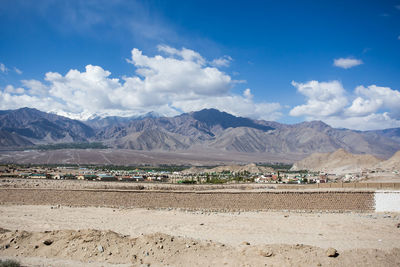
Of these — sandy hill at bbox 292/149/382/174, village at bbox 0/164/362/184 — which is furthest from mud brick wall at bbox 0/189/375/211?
sandy hill at bbox 292/149/382/174

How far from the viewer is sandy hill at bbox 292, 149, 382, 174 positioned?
96756 mm

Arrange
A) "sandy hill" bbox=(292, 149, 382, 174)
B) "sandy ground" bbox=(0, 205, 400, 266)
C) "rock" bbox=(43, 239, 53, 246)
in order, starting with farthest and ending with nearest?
"sandy hill" bbox=(292, 149, 382, 174)
"rock" bbox=(43, 239, 53, 246)
"sandy ground" bbox=(0, 205, 400, 266)

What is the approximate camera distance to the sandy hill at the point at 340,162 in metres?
96.8

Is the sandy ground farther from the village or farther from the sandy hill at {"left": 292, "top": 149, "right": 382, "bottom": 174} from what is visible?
Answer: the sandy hill at {"left": 292, "top": 149, "right": 382, "bottom": 174}

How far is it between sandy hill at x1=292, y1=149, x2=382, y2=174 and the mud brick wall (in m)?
60.6

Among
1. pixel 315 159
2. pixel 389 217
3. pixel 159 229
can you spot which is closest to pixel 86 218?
pixel 159 229

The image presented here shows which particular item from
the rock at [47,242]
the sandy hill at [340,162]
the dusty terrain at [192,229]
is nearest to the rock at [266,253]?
the dusty terrain at [192,229]

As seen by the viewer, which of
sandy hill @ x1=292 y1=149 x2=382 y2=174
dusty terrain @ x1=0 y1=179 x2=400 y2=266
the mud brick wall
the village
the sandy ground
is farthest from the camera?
sandy hill @ x1=292 y1=149 x2=382 y2=174

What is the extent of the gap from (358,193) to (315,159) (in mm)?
109140

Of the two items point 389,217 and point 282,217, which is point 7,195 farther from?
point 389,217

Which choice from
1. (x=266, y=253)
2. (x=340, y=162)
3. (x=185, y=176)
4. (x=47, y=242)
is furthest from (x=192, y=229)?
(x=340, y=162)

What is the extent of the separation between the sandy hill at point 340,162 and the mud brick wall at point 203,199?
60.6 metres

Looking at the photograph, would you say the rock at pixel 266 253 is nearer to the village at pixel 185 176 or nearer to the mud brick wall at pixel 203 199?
the mud brick wall at pixel 203 199

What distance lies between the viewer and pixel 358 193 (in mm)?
32031
